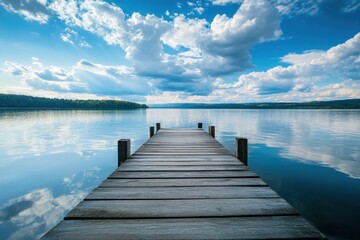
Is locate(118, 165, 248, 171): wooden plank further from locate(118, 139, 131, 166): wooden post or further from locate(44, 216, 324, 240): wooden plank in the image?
locate(44, 216, 324, 240): wooden plank

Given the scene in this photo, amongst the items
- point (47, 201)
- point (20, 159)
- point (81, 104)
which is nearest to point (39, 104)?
point (81, 104)

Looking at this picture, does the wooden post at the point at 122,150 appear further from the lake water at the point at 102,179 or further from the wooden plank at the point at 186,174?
the lake water at the point at 102,179

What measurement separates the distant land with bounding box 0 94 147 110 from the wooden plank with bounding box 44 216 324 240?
488 ft

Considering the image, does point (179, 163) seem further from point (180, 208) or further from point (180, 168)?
point (180, 208)

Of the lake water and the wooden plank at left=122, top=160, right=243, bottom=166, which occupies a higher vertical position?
the wooden plank at left=122, top=160, right=243, bottom=166

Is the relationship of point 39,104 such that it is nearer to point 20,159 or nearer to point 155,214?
point 20,159

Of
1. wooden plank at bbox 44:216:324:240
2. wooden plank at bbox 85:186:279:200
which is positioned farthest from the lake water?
wooden plank at bbox 44:216:324:240

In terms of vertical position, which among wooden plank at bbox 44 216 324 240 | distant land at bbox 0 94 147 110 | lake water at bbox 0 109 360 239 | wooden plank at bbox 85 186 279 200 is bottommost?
lake water at bbox 0 109 360 239

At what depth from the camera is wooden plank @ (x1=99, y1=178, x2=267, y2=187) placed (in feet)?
11.7

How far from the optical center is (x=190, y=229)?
2.21m

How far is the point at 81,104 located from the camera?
142 metres

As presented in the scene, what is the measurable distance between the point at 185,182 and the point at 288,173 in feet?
26.0

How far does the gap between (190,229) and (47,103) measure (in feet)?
515

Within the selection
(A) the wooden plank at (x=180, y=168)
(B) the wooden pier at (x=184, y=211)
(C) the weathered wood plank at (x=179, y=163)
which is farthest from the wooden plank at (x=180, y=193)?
(C) the weathered wood plank at (x=179, y=163)
